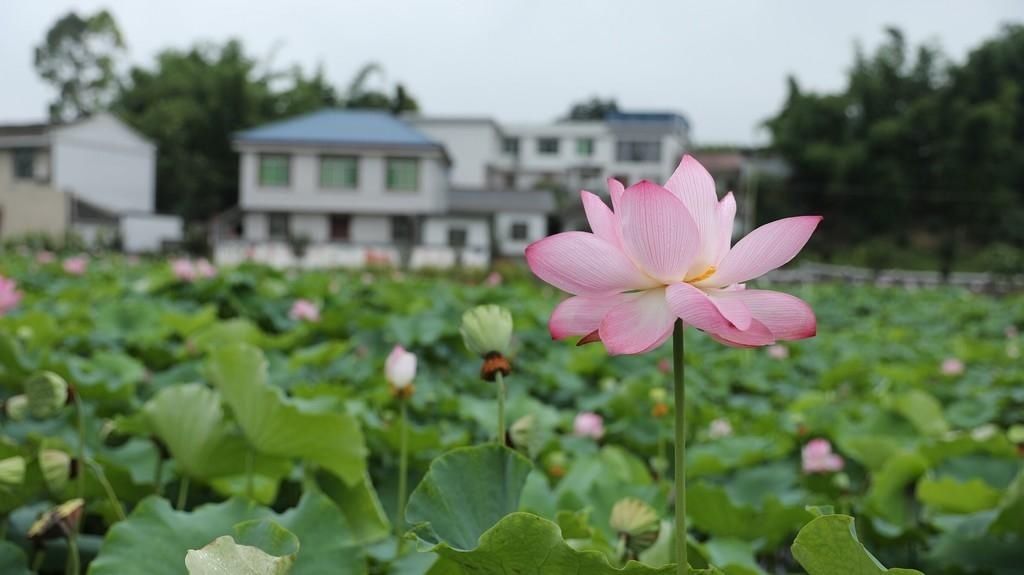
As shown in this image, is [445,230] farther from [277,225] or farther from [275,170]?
[275,170]

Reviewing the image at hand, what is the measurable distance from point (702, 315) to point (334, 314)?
1.98 m

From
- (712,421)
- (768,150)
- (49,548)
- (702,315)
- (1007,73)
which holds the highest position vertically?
(1007,73)

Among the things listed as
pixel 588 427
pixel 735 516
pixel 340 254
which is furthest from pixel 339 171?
pixel 735 516

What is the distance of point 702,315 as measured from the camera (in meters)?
0.36

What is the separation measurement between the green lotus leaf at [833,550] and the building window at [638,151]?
83.5 feet

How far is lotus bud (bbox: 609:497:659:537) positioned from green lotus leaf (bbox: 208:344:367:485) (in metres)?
0.26

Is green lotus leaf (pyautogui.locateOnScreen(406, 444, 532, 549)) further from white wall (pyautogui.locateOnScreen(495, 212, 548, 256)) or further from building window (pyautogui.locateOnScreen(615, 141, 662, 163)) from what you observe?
building window (pyautogui.locateOnScreen(615, 141, 662, 163))

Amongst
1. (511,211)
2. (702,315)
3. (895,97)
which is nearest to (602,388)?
(702,315)

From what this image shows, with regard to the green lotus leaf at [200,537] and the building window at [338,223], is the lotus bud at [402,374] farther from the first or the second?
the building window at [338,223]

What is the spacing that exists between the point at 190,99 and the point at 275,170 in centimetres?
571

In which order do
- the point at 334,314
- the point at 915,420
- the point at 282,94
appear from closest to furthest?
the point at 915,420, the point at 334,314, the point at 282,94

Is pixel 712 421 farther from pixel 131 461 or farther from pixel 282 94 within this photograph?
pixel 282 94

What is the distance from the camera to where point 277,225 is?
17969 mm

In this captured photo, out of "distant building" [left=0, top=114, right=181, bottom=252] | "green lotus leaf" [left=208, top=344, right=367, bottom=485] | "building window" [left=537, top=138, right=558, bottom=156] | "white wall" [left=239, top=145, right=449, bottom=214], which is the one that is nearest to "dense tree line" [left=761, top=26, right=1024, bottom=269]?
"building window" [left=537, top=138, right=558, bottom=156]
